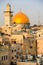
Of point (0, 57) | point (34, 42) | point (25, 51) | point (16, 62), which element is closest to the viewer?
point (0, 57)

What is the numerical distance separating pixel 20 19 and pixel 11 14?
2.00 metres

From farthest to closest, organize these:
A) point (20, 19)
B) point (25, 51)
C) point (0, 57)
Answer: point (20, 19)
point (25, 51)
point (0, 57)

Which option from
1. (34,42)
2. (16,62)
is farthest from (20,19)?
(16,62)

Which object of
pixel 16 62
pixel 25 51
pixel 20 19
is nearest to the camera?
pixel 16 62

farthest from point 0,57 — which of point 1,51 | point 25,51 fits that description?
point 25,51

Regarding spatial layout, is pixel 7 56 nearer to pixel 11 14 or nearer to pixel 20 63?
pixel 20 63

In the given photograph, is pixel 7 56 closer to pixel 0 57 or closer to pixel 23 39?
pixel 0 57

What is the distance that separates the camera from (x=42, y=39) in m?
22.5

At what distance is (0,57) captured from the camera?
15.8 meters

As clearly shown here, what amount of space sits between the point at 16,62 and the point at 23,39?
4.68 metres

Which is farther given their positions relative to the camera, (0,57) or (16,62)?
(16,62)

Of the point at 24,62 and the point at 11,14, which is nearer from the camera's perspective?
the point at 24,62

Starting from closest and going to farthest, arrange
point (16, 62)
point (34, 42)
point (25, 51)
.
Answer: point (16, 62) < point (25, 51) < point (34, 42)

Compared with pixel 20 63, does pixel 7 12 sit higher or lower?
higher
